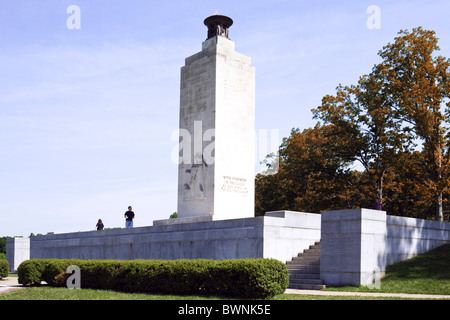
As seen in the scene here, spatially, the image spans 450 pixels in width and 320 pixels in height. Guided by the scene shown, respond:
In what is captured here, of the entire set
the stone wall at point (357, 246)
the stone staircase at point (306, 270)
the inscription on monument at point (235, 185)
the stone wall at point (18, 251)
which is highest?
the inscription on monument at point (235, 185)

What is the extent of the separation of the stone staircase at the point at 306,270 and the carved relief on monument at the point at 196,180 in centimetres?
629

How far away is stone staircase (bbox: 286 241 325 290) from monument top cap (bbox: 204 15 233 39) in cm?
1211

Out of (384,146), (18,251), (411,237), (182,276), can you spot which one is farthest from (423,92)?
(18,251)

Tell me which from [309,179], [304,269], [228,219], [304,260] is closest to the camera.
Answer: [304,269]

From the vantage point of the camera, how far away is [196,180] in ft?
90.6

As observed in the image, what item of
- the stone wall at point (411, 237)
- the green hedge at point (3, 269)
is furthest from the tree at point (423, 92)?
the green hedge at point (3, 269)

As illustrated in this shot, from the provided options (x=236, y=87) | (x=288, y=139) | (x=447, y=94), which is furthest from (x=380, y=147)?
(x=236, y=87)

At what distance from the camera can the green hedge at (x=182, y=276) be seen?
15.2m

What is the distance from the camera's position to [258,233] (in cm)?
2214

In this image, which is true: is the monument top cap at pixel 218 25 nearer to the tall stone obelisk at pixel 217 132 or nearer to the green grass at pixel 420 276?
the tall stone obelisk at pixel 217 132

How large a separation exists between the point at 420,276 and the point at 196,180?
1225 centimetres

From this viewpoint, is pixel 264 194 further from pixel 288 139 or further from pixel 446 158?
pixel 446 158

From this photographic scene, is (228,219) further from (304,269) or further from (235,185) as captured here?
(304,269)

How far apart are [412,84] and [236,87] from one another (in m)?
11.4
